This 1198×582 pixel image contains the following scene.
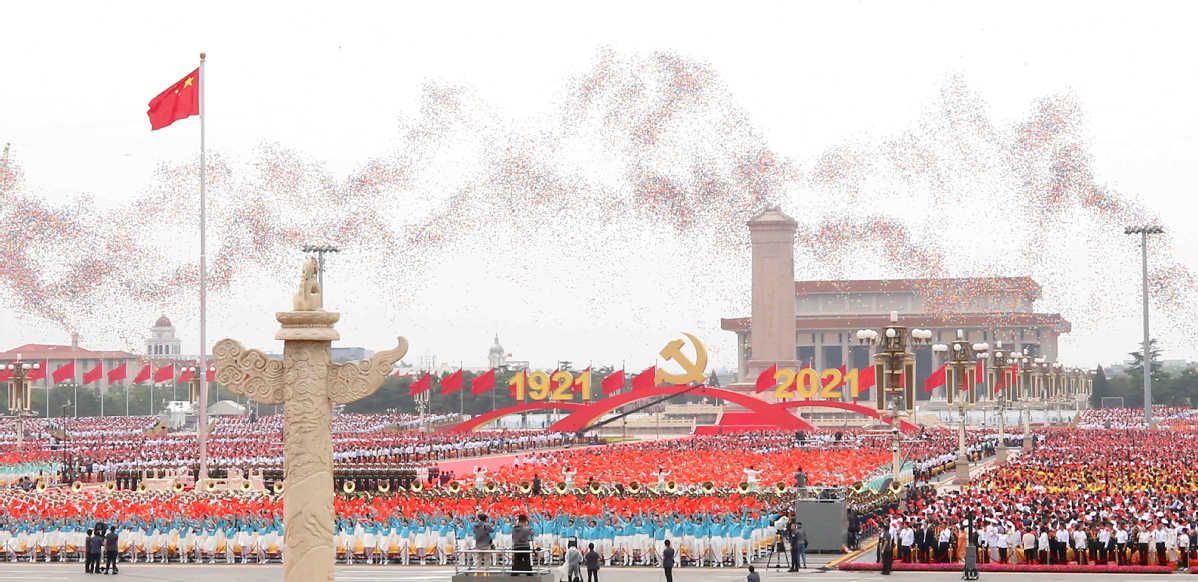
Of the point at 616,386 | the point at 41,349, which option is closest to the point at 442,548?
the point at 616,386

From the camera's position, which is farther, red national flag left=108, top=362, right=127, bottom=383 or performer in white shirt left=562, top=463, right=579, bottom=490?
red national flag left=108, top=362, right=127, bottom=383

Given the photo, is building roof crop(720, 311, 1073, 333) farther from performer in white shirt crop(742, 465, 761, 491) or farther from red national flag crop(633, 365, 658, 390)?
performer in white shirt crop(742, 465, 761, 491)

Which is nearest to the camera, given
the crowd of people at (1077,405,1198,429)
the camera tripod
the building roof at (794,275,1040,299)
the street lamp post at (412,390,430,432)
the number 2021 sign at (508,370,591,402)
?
the camera tripod

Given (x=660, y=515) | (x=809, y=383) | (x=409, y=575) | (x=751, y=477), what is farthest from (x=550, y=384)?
(x=409, y=575)

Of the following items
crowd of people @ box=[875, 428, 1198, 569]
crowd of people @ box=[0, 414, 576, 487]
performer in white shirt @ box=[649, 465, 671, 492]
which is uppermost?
crowd of people @ box=[0, 414, 576, 487]

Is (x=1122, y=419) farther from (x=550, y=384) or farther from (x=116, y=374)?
(x=116, y=374)

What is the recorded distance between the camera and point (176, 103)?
41.9m

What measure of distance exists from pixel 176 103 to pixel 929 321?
358 feet

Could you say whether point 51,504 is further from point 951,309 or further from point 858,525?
point 951,309

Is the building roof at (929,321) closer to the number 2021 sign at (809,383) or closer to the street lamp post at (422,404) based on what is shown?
the street lamp post at (422,404)

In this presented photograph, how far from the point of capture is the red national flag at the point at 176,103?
137ft

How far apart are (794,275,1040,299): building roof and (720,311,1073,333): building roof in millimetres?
2261

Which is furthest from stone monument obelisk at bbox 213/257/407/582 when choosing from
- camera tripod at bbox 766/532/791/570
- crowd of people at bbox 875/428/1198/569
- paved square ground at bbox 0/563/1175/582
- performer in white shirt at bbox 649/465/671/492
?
performer in white shirt at bbox 649/465/671/492

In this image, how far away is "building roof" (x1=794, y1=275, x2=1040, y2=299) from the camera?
138 meters
